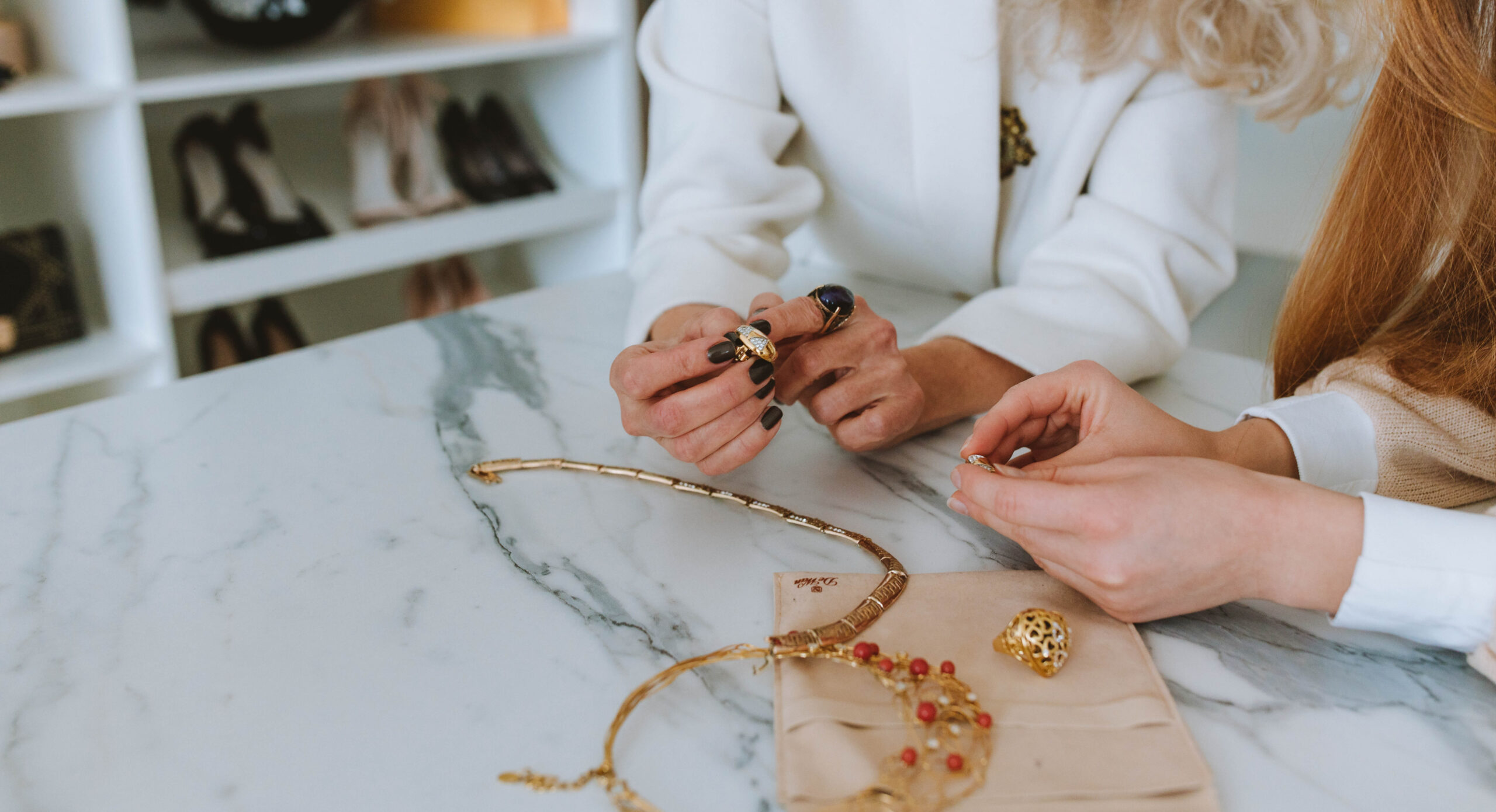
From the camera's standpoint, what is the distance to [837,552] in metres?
0.68

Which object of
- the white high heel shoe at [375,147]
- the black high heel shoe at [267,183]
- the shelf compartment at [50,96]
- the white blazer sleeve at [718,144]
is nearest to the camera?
the white blazer sleeve at [718,144]

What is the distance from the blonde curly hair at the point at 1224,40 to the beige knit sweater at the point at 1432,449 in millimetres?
341

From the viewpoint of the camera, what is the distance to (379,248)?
1845mm

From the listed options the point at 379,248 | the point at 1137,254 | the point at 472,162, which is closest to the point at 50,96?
the point at 379,248

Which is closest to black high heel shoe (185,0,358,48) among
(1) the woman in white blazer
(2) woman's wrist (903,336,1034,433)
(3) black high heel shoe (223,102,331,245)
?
(3) black high heel shoe (223,102,331,245)

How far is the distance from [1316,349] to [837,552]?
43 cm

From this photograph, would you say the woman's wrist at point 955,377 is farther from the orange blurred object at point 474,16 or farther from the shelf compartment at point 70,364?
the orange blurred object at point 474,16

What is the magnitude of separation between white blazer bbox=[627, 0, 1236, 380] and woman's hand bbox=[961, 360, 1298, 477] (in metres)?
0.20

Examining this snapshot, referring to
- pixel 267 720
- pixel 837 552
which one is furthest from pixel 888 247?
pixel 267 720

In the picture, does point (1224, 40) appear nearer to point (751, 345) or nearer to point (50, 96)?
point (751, 345)

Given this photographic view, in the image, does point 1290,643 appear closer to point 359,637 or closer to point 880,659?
point 880,659

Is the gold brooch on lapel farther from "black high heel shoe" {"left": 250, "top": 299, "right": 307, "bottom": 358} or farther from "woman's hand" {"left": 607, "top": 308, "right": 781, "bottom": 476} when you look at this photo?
"black high heel shoe" {"left": 250, "top": 299, "right": 307, "bottom": 358}

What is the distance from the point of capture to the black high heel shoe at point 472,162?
6.73 ft

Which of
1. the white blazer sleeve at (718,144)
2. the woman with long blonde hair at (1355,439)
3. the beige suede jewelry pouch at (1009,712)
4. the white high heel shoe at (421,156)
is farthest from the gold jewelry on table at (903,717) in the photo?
the white high heel shoe at (421,156)
